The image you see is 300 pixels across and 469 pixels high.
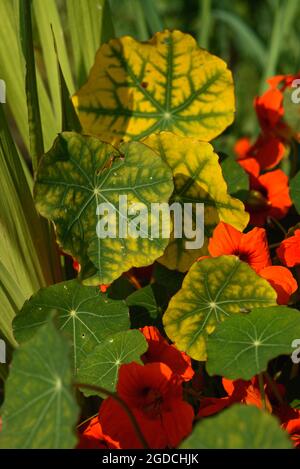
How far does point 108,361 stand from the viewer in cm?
86

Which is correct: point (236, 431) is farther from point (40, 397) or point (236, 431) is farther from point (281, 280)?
point (281, 280)

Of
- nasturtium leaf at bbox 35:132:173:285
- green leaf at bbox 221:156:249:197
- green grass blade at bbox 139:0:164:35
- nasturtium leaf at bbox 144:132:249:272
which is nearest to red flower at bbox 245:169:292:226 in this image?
green leaf at bbox 221:156:249:197

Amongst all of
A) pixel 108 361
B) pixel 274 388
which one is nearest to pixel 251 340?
pixel 274 388

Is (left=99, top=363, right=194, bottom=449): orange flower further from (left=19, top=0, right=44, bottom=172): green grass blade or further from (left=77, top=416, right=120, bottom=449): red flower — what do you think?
(left=19, top=0, right=44, bottom=172): green grass blade

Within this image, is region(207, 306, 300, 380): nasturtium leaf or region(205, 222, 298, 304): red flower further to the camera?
region(205, 222, 298, 304): red flower

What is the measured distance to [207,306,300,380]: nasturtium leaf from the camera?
0.76 m

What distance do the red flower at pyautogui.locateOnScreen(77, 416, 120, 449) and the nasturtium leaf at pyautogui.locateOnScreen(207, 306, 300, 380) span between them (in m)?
0.17

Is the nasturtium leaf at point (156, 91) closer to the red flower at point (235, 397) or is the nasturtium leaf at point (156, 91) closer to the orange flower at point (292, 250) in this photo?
the orange flower at point (292, 250)

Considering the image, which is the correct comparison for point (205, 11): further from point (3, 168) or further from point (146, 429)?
point (146, 429)

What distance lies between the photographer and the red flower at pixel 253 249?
90 centimetres

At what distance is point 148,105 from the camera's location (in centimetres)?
109

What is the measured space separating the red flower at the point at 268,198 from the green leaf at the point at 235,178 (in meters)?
0.04

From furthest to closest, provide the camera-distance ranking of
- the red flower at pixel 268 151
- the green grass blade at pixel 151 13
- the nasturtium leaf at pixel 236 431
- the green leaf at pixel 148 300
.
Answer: the green grass blade at pixel 151 13 < the red flower at pixel 268 151 < the green leaf at pixel 148 300 < the nasturtium leaf at pixel 236 431

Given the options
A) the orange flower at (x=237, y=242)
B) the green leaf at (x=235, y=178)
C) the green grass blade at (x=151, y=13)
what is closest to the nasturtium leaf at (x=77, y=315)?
the orange flower at (x=237, y=242)
